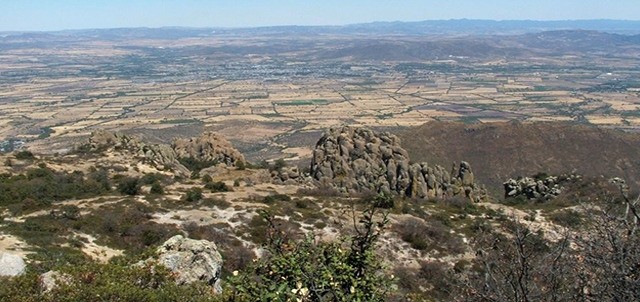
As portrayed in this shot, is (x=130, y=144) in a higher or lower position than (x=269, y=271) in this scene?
lower

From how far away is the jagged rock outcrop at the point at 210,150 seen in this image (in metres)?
56.1

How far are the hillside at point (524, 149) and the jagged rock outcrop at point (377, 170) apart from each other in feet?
74.4

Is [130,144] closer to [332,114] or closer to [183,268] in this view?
[183,268]

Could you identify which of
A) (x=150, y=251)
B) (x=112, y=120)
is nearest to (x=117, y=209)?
(x=150, y=251)

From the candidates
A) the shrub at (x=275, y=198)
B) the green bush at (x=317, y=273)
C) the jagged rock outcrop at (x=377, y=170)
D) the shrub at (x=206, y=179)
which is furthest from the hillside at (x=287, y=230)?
the shrub at (x=206, y=179)

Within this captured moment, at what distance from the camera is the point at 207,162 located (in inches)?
2127

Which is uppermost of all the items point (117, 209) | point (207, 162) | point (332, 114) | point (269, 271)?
point (269, 271)

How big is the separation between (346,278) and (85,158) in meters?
42.5

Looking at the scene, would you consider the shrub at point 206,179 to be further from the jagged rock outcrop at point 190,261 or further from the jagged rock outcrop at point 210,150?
the jagged rock outcrop at point 190,261

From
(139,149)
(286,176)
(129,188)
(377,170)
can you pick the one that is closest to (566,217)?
(377,170)

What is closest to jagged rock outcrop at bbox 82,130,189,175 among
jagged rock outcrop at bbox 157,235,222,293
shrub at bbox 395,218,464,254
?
shrub at bbox 395,218,464,254

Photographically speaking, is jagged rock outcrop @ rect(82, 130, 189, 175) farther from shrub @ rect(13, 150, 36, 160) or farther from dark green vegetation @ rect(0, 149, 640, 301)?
shrub @ rect(13, 150, 36, 160)

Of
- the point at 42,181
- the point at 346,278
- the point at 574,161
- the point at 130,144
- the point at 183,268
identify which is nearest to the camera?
the point at 346,278

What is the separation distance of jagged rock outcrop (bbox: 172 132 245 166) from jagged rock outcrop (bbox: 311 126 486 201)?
9497 mm
